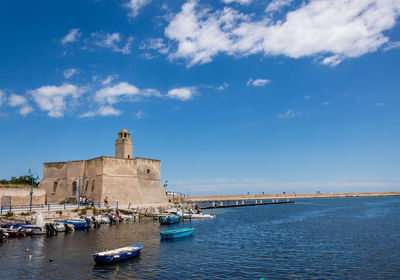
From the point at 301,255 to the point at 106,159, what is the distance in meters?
29.3

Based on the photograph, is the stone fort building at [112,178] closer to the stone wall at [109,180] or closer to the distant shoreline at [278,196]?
the stone wall at [109,180]

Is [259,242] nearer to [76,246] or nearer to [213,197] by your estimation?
[76,246]

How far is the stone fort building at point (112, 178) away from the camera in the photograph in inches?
1567

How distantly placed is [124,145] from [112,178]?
5.54m

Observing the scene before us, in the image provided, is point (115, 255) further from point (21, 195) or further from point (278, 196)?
point (278, 196)

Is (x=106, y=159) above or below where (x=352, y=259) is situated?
above

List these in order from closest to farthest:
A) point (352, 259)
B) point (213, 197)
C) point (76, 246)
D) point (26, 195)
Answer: point (352, 259), point (76, 246), point (26, 195), point (213, 197)

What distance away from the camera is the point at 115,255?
1488cm

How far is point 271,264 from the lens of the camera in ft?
50.0

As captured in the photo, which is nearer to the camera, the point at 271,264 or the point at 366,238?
the point at 271,264

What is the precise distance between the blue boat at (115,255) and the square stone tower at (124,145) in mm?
28477

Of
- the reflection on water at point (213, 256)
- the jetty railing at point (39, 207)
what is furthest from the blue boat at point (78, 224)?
the jetty railing at point (39, 207)

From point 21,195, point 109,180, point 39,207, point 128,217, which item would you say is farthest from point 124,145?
point 21,195

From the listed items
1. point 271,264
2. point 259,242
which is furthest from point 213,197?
point 271,264
